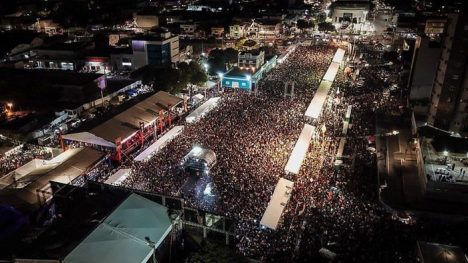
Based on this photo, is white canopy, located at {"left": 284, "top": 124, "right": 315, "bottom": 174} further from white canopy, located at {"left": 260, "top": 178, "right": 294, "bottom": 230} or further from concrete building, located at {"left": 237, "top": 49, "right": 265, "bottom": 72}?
concrete building, located at {"left": 237, "top": 49, "right": 265, "bottom": 72}

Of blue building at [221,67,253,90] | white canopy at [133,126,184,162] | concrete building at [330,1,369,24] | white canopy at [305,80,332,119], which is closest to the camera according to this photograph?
white canopy at [133,126,184,162]

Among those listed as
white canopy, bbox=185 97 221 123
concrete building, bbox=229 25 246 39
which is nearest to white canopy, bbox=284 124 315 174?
white canopy, bbox=185 97 221 123

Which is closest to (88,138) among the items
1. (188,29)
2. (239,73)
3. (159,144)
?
(159,144)

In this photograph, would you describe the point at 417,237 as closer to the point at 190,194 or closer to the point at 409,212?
the point at 409,212

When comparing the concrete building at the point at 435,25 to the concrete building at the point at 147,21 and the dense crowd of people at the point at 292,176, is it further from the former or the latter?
the concrete building at the point at 147,21

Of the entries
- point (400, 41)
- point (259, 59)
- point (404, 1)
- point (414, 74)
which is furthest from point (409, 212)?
point (404, 1)

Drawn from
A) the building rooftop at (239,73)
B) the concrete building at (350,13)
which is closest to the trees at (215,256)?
the building rooftop at (239,73)

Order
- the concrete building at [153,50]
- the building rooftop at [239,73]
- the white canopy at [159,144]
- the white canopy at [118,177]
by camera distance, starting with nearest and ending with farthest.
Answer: the white canopy at [118,177] → the white canopy at [159,144] → the building rooftop at [239,73] → the concrete building at [153,50]
